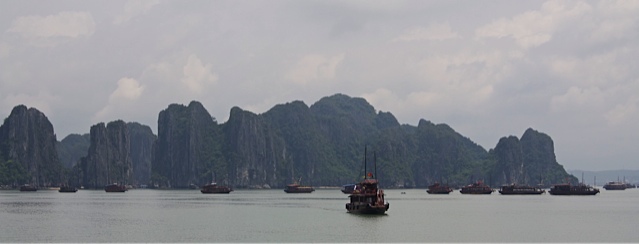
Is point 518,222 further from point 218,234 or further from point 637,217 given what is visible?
point 218,234

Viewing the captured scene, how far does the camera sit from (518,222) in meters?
92.8

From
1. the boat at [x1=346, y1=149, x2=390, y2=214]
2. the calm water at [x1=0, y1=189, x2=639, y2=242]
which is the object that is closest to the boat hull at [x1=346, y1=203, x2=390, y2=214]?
the boat at [x1=346, y1=149, x2=390, y2=214]

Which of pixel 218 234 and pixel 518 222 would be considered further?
pixel 518 222

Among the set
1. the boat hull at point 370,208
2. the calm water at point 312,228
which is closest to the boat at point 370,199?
the boat hull at point 370,208

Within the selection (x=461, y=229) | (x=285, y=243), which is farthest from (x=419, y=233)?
(x=285, y=243)

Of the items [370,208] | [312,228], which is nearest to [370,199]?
[370,208]

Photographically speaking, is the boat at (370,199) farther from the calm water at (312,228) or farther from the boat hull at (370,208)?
the calm water at (312,228)

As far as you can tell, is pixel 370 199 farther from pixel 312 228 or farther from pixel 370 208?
pixel 312 228

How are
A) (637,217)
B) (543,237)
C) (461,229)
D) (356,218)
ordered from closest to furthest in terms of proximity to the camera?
1. (543,237)
2. (461,229)
3. (356,218)
4. (637,217)

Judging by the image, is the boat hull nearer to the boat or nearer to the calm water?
the boat

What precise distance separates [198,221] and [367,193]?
2109cm

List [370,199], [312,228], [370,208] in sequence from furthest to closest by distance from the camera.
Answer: [370,199]
[370,208]
[312,228]

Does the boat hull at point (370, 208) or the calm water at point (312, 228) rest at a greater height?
the boat hull at point (370, 208)

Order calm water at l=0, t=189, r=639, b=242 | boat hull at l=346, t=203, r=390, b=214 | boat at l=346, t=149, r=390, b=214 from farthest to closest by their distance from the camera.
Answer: boat hull at l=346, t=203, r=390, b=214 → boat at l=346, t=149, r=390, b=214 → calm water at l=0, t=189, r=639, b=242
